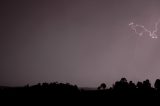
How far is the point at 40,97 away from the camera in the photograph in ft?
212

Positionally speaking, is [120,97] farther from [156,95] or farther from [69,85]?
[69,85]

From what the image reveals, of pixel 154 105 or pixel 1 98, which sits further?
pixel 1 98

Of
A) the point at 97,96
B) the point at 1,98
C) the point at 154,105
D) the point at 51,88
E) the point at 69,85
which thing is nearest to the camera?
the point at 154,105

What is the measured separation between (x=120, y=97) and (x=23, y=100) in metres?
22.4

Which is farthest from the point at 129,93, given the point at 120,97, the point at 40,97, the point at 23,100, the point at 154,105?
the point at 23,100

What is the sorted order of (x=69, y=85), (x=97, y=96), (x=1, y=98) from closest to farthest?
(x=1, y=98), (x=97, y=96), (x=69, y=85)

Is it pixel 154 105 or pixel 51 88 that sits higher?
pixel 51 88

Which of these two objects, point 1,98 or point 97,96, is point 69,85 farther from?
point 1,98

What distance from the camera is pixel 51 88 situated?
3273 inches

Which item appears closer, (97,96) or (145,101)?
(145,101)

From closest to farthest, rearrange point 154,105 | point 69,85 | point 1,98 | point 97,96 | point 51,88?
point 154,105 < point 1,98 < point 97,96 < point 51,88 < point 69,85

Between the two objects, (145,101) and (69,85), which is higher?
(69,85)

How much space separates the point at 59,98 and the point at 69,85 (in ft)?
80.9

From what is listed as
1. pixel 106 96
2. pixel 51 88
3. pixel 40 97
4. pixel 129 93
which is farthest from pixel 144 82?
pixel 40 97
